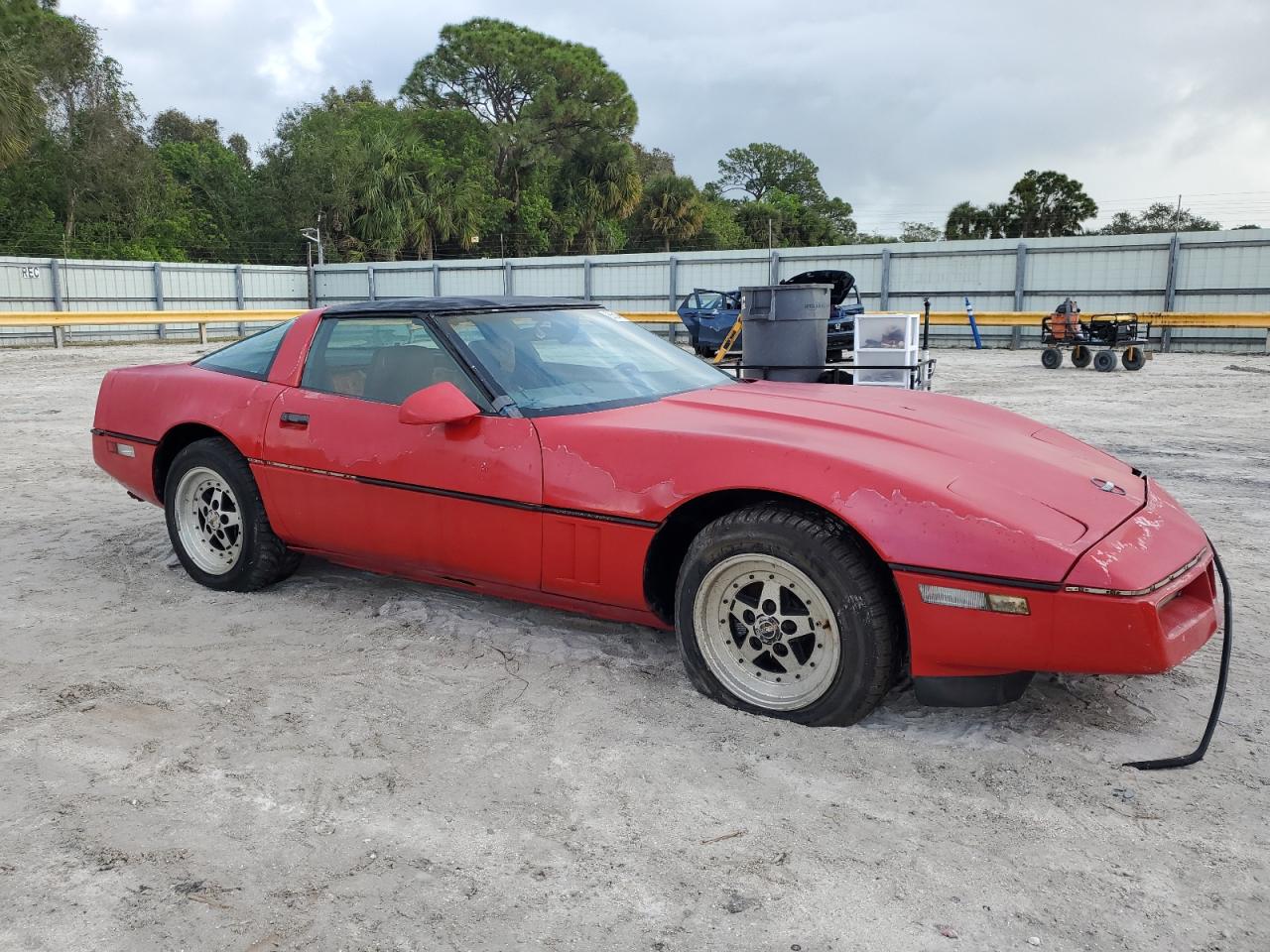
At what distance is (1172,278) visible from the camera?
23.3 m

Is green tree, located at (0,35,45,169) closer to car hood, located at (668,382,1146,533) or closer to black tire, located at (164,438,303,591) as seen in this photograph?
black tire, located at (164,438,303,591)

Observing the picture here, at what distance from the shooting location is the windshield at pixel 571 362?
3.62 m

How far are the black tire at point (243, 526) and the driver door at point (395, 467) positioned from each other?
0.45 feet

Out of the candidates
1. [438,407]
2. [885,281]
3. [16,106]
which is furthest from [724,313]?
[16,106]

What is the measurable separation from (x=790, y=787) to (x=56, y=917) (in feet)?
5.76

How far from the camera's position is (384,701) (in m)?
3.23

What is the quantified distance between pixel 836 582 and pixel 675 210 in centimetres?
4775

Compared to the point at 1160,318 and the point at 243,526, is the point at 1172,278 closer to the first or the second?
the point at 1160,318

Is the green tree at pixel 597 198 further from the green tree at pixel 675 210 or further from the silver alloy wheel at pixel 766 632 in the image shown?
the silver alloy wheel at pixel 766 632

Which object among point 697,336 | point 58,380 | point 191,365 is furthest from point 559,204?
point 191,365

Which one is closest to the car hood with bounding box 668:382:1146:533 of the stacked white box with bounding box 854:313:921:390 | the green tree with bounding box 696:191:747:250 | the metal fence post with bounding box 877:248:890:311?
the stacked white box with bounding box 854:313:921:390

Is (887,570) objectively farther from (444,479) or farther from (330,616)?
(330,616)

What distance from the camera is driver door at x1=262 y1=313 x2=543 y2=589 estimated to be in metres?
3.42

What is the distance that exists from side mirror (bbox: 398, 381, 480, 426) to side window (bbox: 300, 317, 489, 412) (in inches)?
4.5
